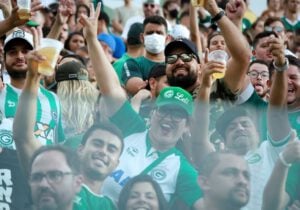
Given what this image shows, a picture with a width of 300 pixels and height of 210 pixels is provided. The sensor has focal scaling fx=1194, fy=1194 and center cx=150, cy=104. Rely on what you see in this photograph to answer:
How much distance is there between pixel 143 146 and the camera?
21.7 feet

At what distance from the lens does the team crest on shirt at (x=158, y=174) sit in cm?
631

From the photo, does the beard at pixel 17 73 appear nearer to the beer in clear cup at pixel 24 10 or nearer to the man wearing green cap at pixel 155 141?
the beer in clear cup at pixel 24 10

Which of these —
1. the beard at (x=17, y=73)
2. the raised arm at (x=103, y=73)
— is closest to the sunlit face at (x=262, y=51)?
the beard at (x=17, y=73)

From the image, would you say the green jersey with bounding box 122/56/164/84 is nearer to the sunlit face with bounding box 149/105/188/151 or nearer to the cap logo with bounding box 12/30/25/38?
the cap logo with bounding box 12/30/25/38

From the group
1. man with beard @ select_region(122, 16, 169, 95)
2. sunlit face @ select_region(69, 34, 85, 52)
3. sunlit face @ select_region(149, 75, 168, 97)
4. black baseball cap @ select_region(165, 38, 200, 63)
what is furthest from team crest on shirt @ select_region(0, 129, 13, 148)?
sunlit face @ select_region(69, 34, 85, 52)

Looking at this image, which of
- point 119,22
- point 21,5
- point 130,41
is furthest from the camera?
point 119,22

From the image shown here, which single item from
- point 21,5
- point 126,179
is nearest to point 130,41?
point 21,5

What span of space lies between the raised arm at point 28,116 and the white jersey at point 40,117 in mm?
97

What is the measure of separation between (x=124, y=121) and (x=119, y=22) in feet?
22.5

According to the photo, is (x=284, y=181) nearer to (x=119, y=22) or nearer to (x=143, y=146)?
(x=143, y=146)

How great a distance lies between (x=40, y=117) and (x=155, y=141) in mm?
769

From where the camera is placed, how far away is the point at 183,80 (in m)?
7.77

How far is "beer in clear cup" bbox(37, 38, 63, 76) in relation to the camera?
5992mm

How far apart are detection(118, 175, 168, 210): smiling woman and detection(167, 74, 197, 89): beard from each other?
6.07ft
